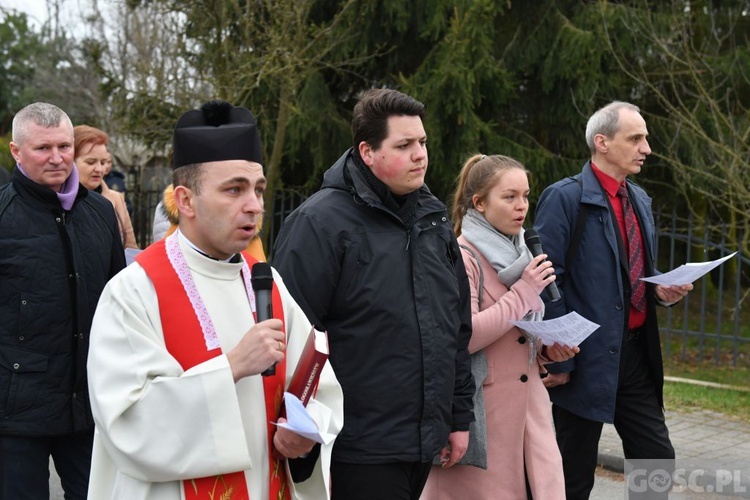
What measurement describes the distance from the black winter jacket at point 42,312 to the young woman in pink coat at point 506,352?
169 centimetres

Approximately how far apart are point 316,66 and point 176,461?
12274 mm

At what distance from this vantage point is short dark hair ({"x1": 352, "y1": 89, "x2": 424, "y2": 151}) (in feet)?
11.9

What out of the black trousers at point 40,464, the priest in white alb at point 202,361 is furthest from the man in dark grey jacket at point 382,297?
the black trousers at point 40,464

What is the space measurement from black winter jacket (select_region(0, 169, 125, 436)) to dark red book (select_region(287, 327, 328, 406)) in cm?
177

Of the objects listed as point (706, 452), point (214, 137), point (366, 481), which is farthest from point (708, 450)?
point (214, 137)

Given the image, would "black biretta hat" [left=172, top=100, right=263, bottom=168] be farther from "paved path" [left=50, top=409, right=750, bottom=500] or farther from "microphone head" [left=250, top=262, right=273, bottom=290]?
"paved path" [left=50, top=409, right=750, bottom=500]

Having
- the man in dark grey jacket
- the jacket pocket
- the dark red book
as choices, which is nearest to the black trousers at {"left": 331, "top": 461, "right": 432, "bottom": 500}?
the man in dark grey jacket

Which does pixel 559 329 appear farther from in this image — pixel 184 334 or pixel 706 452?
pixel 706 452

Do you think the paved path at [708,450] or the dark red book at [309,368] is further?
the paved path at [708,450]

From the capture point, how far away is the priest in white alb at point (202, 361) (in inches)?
102

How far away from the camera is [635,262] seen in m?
5.01

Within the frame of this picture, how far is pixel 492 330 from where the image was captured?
430 centimetres

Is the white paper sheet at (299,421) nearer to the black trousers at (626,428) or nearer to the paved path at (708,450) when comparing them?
the black trousers at (626,428)

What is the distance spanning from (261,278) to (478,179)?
213 cm
